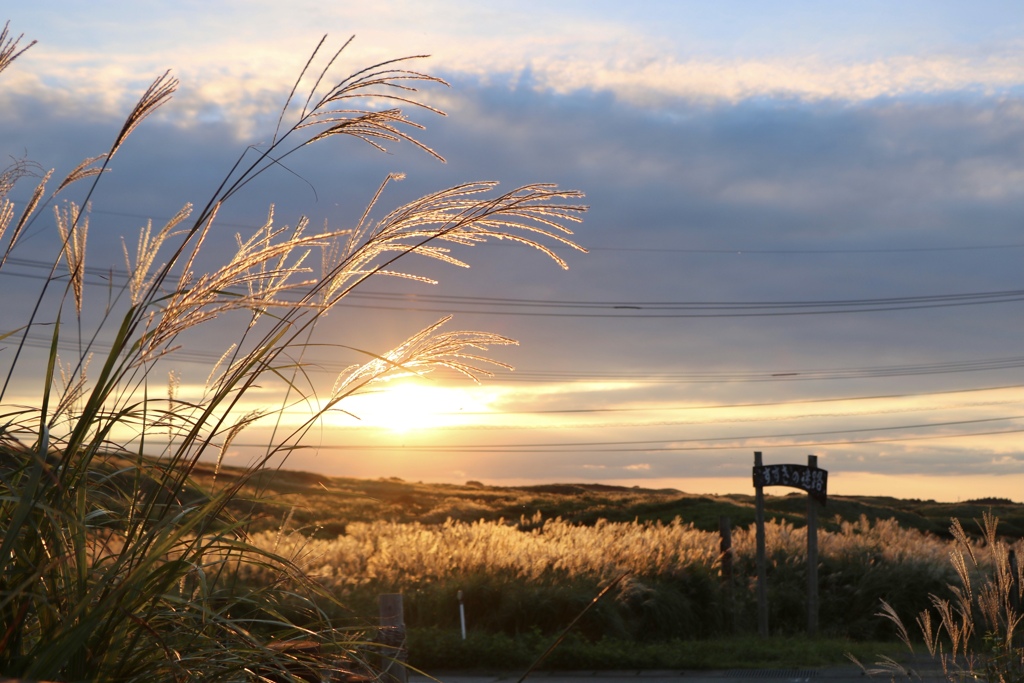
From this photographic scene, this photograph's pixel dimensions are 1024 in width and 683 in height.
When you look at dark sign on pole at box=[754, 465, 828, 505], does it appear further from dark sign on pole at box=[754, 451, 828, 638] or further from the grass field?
the grass field

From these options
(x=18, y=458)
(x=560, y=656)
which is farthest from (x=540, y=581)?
(x=18, y=458)

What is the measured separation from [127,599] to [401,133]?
1.32 m

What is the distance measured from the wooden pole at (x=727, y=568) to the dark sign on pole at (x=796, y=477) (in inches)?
36.3

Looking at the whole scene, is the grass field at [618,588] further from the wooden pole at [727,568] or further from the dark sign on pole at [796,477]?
the dark sign on pole at [796,477]

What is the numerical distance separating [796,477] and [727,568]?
167cm

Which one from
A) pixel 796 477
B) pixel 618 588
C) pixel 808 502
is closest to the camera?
pixel 618 588

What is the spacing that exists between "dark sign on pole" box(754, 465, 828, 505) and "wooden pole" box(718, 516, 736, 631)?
0.92 m

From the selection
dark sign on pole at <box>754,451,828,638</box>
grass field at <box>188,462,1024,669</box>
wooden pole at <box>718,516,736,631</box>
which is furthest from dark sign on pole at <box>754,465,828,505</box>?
grass field at <box>188,462,1024,669</box>

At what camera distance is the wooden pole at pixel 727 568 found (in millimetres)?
13236

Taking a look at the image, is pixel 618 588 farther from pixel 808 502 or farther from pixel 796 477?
pixel 796 477

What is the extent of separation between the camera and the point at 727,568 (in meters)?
14.1

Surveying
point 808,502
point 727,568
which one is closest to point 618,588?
point 727,568

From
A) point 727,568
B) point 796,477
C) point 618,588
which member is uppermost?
point 796,477

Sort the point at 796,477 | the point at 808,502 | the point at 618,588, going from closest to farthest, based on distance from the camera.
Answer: the point at 618,588 → the point at 808,502 → the point at 796,477
